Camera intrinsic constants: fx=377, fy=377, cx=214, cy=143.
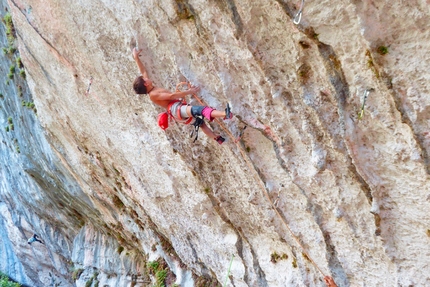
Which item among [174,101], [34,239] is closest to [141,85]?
[174,101]

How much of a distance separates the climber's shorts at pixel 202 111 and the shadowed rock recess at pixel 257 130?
1.01ft

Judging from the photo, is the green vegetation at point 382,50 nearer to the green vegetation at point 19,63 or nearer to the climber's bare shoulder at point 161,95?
the climber's bare shoulder at point 161,95

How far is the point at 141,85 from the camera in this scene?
4117 mm

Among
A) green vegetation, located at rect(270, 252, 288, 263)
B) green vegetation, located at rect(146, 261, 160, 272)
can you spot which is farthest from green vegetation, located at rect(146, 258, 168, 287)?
green vegetation, located at rect(270, 252, 288, 263)

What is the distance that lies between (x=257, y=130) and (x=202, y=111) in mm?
683

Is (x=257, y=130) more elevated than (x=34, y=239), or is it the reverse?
(x=257, y=130)

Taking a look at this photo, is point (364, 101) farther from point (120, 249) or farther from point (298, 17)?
point (120, 249)

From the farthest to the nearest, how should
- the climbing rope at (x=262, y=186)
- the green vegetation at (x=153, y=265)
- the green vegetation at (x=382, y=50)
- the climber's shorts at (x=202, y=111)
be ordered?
the green vegetation at (x=153, y=265)
the climbing rope at (x=262, y=186)
the climber's shorts at (x=202, y=111)
the green vegetation at (x=382, y=50)

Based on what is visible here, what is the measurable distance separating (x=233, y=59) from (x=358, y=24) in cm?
126

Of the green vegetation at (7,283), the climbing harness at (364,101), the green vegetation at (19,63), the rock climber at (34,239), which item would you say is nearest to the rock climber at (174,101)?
the climbing harness at (364,101)

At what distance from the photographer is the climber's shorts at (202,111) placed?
3855mm

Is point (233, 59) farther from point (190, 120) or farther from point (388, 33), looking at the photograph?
point (388, 33)

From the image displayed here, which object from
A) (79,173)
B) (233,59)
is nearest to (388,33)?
(233,59)

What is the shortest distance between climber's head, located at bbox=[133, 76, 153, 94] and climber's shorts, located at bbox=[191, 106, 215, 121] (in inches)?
23.2
